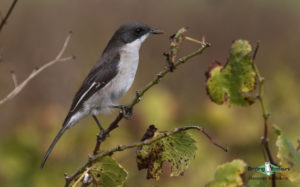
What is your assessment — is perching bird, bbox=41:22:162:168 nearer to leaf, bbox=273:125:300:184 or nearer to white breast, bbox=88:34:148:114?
white breast, bbox=88:34:148:114

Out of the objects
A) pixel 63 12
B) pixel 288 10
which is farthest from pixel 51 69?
pixel 288 10

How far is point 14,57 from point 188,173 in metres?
5.44

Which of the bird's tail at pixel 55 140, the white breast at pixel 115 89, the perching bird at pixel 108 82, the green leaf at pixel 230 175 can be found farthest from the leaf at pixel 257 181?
the white breast at pixel 115 89

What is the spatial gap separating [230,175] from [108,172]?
662mm

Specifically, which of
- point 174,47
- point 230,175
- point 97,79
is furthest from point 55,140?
point 230,175

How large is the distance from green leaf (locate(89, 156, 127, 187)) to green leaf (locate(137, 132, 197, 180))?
0.09m

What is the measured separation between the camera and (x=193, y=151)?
1.75m

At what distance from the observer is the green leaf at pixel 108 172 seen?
186 centimetres

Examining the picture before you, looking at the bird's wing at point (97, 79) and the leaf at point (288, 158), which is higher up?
the bird's wing at point (97, 79)

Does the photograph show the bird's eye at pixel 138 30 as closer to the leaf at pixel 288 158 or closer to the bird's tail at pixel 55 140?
the bird's tail at pixel 55 140

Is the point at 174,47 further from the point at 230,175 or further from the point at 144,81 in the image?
the point at 144,81

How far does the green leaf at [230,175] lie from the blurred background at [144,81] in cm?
126

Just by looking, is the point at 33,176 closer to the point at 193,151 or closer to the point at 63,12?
the point at 193,151

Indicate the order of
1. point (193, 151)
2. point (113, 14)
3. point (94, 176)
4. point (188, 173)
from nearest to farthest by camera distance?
point (193, 151), point (94, 176), point (188, 173), point (113, 14)
